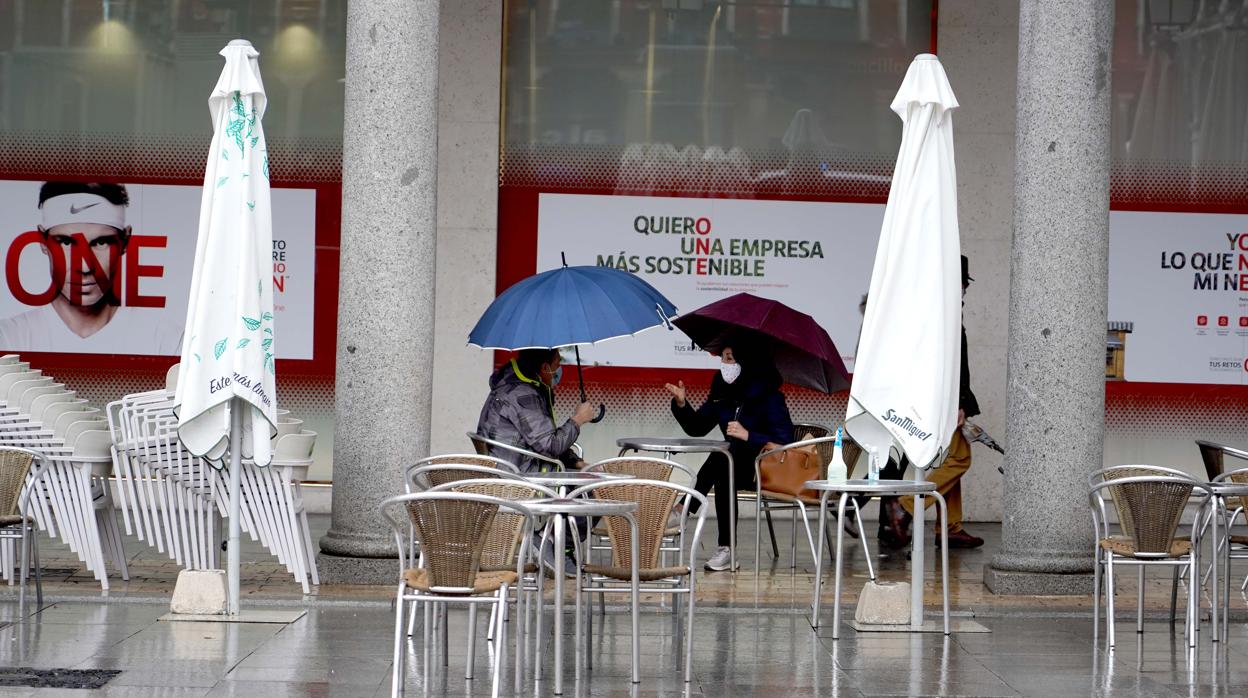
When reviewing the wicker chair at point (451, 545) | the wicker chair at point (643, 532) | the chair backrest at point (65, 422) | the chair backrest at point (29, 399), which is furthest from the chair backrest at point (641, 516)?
the chair backrest at point (29, 399)

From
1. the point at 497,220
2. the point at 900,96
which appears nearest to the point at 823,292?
the point at 497,220

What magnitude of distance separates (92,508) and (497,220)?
5046 mm

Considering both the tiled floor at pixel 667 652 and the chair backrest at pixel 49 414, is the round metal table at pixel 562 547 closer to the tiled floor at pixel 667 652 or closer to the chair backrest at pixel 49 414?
the tiled floor at pixel 667 652

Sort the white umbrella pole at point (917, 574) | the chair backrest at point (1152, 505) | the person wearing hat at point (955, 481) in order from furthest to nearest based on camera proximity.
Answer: the person wearing hat at point (955, 481), the white umbrella pole at point (917, 574), the chair backrest at point (1152, 505)

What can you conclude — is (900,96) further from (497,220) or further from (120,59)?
(120,59)

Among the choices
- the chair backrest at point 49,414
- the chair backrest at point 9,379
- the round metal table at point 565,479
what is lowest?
the round metal table at point 565,479

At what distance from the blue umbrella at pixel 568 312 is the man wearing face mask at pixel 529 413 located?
29cm

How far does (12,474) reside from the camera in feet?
29.1

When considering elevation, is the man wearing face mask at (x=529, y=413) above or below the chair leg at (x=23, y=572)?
above

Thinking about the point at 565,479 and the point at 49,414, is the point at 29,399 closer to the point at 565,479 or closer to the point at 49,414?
the point at 49,414

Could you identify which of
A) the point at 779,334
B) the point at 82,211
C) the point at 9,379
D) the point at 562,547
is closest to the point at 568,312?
the point at 779,334

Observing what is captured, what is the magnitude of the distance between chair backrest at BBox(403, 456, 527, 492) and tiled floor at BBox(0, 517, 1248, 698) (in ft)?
2.73

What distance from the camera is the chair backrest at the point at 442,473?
7.96 meters

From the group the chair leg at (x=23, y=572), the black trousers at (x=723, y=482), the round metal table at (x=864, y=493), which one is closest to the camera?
the round metal table at (x=864, y=493)
